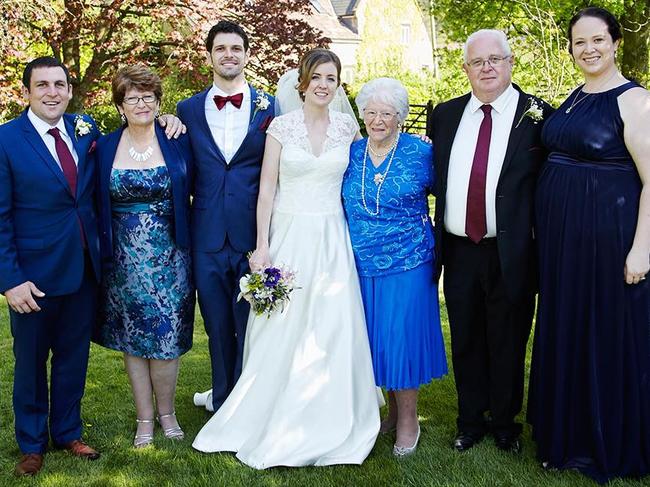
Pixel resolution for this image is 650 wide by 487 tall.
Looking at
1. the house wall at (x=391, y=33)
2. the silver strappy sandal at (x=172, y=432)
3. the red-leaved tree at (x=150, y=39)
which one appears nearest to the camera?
the silver strappy sandal at (x=172, y=432)

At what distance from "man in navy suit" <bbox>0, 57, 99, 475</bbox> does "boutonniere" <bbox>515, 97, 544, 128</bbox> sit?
240cm

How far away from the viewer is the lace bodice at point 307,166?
437cm

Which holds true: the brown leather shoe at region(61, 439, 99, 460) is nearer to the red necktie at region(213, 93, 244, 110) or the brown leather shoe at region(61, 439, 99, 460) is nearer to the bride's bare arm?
the bride's bare arm

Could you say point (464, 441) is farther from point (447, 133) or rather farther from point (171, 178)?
point (171, 178)

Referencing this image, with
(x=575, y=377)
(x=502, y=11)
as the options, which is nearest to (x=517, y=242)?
(x=575, y=377)

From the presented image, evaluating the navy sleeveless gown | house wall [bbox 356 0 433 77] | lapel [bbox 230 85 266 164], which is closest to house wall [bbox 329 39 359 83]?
house wall [bbox 356 0 433 77]

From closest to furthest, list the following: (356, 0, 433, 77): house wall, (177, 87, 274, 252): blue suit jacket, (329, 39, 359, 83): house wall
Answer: (177, 87, 274, 252): blue suit jacket → (329, 39, 359, 83): house wall → (356, 0, 433, 77): house wall

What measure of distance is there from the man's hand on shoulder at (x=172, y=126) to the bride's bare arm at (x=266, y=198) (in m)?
0.51

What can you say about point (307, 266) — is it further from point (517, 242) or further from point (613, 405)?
point (613, 405)

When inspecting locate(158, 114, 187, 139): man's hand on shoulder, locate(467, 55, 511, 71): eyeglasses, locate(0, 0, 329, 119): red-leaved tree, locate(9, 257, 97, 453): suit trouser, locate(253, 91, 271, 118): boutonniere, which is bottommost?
locate(9, 257, 97, 453): suit trouser

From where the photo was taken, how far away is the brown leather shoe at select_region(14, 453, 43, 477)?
415cm

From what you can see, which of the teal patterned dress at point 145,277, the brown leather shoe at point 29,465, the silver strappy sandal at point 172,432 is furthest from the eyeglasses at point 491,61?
the brown leather shoe at point 29,465

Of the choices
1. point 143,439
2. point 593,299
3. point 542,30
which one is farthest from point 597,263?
point 542,30

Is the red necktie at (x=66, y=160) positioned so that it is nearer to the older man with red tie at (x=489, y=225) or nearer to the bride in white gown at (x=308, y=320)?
the bride in white gown at (x=308, y=320)
